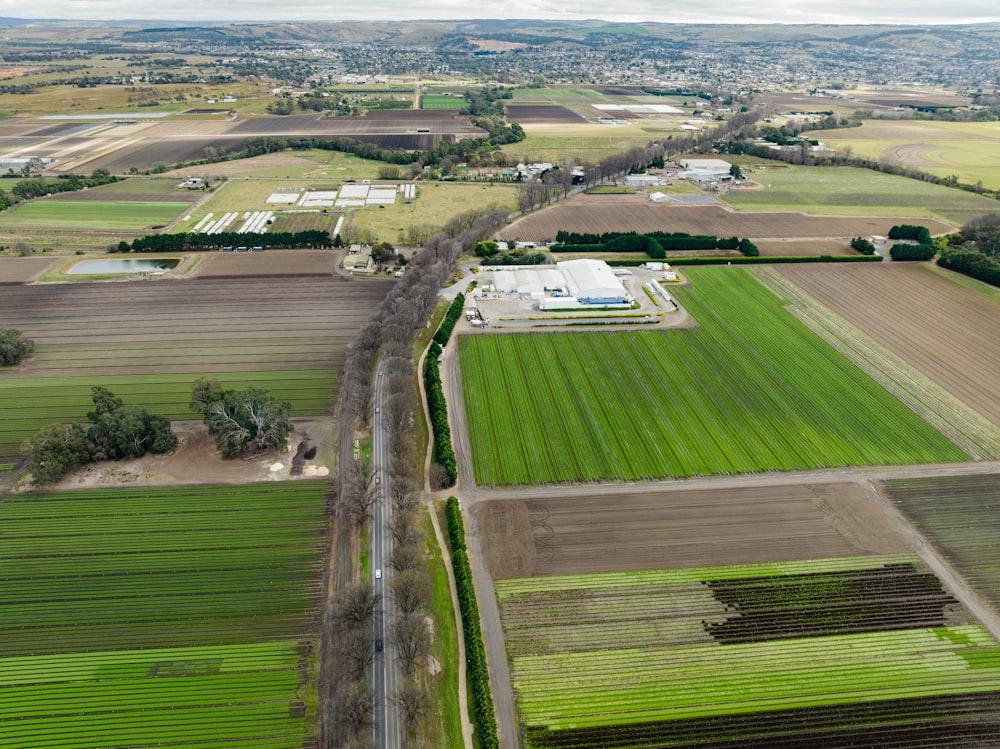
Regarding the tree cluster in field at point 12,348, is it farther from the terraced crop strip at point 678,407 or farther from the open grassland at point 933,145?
the open grassland at point 933,145

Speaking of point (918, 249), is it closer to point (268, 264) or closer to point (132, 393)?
point (268, 264)

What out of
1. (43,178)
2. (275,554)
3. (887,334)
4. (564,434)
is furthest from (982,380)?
(43,178)

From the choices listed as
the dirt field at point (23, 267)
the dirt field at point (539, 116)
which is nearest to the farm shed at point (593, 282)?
the dirt field at point (23, 267)

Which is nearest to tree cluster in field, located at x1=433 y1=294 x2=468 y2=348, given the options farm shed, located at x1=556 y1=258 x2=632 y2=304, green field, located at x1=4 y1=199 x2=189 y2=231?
farm shed, located at x1=556 y1=258 x2=632 y2=304

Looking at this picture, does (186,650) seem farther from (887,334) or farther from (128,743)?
(887,334)

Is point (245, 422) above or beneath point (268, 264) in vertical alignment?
beneath

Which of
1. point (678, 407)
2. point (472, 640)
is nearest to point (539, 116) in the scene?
point (678, 407)

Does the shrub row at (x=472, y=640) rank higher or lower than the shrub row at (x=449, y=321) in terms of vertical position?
lower
